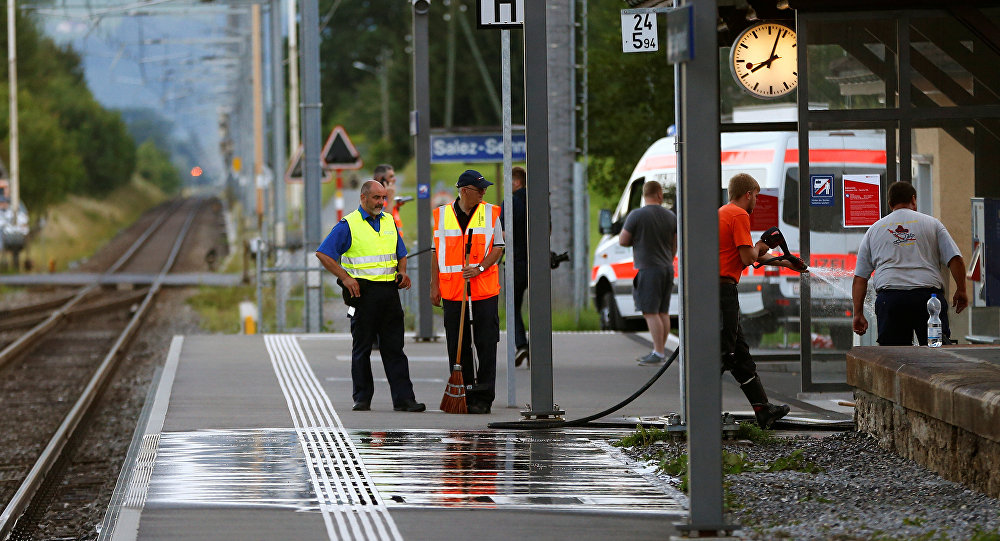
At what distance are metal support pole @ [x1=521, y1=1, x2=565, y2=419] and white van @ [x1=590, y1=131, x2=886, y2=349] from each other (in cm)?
260

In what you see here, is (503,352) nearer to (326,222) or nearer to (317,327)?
(317,327)

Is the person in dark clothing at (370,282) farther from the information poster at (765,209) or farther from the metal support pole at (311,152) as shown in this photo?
the metal support pole at (311,152)

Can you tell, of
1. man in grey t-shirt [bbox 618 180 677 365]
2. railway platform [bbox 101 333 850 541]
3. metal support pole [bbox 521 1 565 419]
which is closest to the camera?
railway platform [bbox 101 333 850 541]

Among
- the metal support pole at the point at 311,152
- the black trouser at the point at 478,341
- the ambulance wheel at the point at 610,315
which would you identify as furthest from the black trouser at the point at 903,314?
the metal support pole at the point at 311,152

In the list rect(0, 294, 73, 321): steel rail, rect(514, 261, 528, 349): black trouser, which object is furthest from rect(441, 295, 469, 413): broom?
rect(0, 294, 73, 321): steel rail

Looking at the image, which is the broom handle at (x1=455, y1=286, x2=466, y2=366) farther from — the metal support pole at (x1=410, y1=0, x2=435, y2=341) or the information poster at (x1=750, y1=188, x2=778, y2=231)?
the metal support pole at (x1=410, y1=0, x2=435, y2=341)

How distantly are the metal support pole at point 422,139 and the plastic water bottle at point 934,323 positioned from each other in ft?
26.1

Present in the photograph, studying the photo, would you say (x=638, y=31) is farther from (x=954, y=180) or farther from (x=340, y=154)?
(x=340, y=154)

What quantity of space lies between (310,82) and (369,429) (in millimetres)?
10732

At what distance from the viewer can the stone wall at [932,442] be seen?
766cm

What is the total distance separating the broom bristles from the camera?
1172cm

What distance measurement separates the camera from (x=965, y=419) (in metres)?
7.74

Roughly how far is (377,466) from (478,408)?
104 inches

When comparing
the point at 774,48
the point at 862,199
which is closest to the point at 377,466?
the point at 862,199
